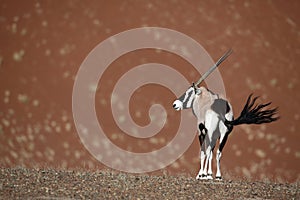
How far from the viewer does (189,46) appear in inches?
149

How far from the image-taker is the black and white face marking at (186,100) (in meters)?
3.71

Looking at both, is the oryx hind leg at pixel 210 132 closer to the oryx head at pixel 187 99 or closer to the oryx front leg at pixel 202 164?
the oryx front leg at pixel 202 164

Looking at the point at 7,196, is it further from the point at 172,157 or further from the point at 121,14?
the point at 121,14

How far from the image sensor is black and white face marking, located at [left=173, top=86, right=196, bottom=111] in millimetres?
3715

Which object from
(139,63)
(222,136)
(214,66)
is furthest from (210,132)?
(139,63)

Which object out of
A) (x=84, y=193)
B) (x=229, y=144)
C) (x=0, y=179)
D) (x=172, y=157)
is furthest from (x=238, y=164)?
(x=0, y=179)

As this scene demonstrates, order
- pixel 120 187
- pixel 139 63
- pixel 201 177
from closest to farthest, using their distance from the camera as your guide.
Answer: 1. pixel 120 187
2. pixel 201 177
3. pixel 139 63

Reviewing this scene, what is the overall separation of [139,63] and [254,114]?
2.86ft

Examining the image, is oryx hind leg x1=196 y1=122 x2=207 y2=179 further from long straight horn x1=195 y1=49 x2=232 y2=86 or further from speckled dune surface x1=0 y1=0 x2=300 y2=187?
long straight horn x1=195 y1=49 x2=232 y2=86

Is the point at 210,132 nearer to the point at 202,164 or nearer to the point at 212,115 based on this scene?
the point at 212,115

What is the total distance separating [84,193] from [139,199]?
330 mm

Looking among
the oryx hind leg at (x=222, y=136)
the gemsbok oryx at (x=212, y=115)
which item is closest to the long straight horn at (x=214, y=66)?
the gemsbok oryx at (x=212, y=115)

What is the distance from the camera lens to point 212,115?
3.71 metres

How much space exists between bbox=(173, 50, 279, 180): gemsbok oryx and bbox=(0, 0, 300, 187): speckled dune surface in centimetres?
5
